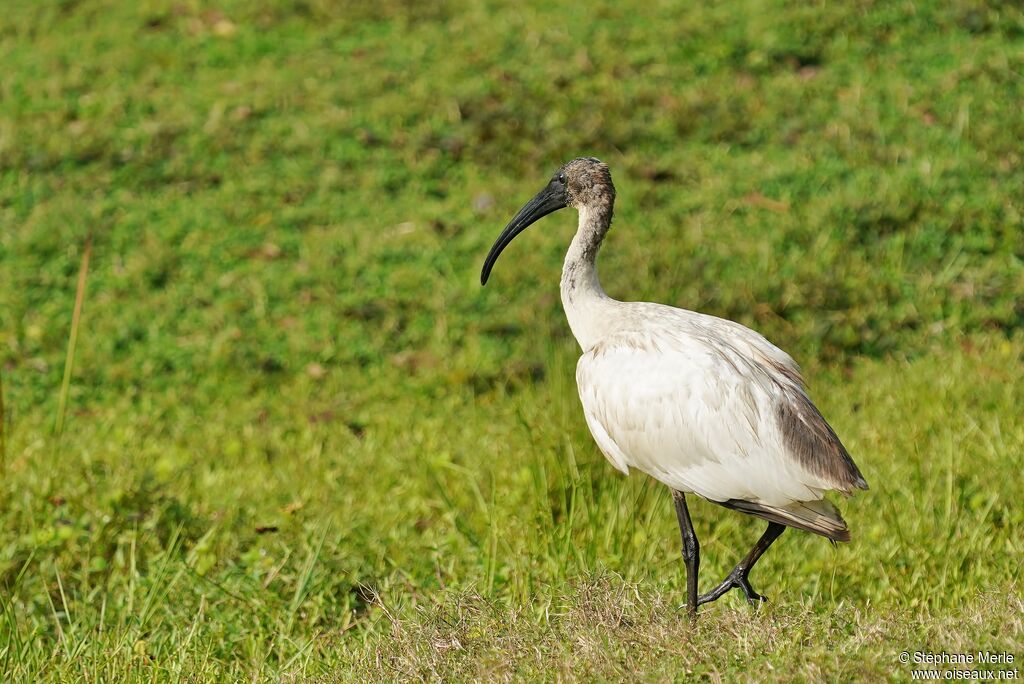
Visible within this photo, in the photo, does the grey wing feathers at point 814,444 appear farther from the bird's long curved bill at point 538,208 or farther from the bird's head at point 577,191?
the bird's long curved bill at point 538,208

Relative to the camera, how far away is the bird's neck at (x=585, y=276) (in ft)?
13.5

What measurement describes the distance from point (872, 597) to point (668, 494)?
897mm

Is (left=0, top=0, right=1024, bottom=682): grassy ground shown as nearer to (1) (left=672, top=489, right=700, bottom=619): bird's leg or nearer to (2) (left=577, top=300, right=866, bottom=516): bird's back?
(1) (left=672, top=489, right=700, bottom=619): bird's leg

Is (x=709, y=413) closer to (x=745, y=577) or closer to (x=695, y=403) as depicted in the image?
(x=695, y=403)

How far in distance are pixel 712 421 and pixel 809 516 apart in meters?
0.39

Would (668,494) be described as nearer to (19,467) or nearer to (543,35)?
(19,467)

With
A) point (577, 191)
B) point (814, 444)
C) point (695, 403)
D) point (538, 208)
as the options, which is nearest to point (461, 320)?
point (538, 208)

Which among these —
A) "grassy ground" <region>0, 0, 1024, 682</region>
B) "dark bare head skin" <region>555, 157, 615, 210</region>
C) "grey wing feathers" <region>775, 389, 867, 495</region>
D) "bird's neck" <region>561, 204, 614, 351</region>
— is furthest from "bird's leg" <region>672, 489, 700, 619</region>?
"dark bare head skin" <region>555, 157, 615, 210</region>

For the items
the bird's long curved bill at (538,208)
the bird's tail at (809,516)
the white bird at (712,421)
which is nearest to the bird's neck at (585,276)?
the white bird at (712,421)

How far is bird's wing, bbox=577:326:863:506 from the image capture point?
3.56 m

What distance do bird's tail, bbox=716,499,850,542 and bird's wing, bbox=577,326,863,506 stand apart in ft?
0.09

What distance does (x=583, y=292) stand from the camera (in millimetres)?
4148

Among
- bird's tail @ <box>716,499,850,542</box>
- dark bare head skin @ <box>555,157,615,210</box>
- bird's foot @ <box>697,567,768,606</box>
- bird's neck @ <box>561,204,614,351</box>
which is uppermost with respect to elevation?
dark bare head skin @ <box>555,157,615,210</box>

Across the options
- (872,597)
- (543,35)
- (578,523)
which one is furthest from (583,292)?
(543,35)
